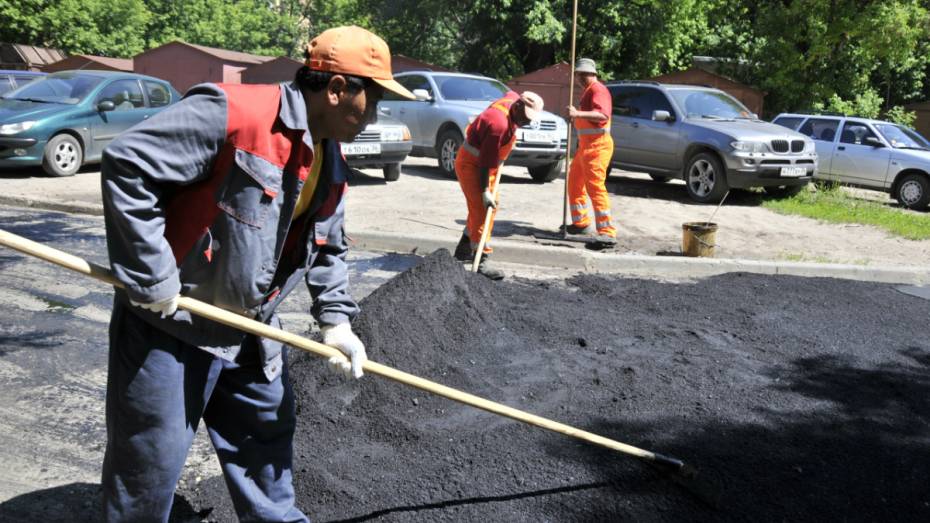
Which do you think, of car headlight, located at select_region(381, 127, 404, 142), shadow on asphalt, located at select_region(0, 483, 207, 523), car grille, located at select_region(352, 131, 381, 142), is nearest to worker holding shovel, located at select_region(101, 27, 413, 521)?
shadow on asphalt, located at select_region(0, 483, 207, 523)

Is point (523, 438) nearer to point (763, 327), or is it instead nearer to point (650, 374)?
point (650, 374)

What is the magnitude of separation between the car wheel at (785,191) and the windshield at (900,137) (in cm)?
233

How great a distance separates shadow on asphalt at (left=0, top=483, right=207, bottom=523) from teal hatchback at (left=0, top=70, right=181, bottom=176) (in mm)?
9662

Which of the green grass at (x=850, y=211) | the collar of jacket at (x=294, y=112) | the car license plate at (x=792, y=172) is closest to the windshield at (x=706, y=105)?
the car license plate at (x=792, y=172)

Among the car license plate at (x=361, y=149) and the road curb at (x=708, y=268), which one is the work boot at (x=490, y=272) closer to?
the road curb at (x=708, y=268)

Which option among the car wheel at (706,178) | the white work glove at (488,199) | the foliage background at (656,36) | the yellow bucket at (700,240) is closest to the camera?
the white work glove at (488,199)

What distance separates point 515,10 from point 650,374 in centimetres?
Answer: 2149

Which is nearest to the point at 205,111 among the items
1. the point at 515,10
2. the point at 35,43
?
the point at 515,10

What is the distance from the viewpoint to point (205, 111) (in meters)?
2.20

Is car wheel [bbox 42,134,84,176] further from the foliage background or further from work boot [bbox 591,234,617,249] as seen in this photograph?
the foliage background

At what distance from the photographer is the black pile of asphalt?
11.5 feet

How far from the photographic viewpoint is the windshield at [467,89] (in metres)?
14.2

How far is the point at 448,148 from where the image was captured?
13875 mm

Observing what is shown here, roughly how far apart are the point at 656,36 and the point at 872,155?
11665 mm
